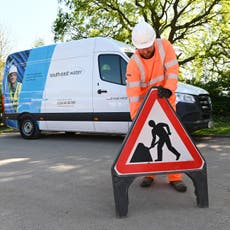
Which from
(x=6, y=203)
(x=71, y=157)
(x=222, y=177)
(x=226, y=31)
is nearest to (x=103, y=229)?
(x=6, y=203)

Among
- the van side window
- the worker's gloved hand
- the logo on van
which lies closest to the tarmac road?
the worker's gloved hand

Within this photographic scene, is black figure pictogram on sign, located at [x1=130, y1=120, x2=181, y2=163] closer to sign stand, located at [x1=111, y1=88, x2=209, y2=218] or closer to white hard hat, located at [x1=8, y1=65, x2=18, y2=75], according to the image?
sign stand, located at [x1=111, y1=88, x2=209, y2=218]

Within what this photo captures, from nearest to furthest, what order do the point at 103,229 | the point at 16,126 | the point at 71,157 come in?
the point at 103,229
the point at 71,157
the point at 16,126

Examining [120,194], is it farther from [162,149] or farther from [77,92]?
[77,92]

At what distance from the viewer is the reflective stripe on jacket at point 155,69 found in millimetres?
4184

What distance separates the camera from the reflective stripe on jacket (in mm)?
4184

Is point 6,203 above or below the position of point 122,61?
below

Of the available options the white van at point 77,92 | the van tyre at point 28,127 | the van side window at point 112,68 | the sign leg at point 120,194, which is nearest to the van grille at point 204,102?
the white van at point 77,92

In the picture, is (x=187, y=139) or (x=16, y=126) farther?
(x=16, y=126)

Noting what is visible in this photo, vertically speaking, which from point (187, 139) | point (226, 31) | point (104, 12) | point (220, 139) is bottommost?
point (220, 139)

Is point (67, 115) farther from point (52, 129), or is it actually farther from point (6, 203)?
point (6, 203)

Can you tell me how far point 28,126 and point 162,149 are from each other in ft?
24.6

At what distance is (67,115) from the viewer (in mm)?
9414

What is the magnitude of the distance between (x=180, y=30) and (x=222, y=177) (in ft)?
55.6
